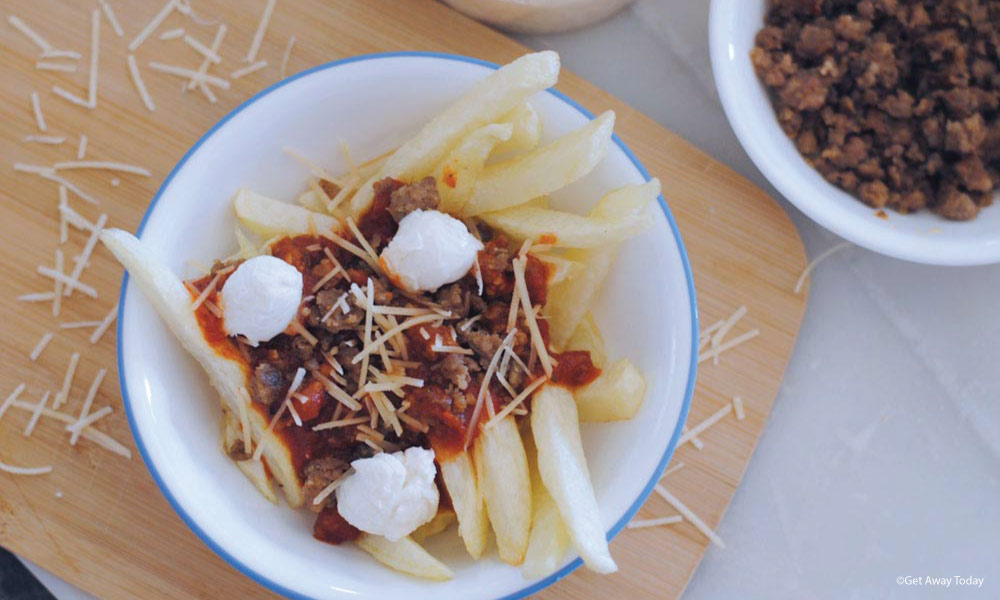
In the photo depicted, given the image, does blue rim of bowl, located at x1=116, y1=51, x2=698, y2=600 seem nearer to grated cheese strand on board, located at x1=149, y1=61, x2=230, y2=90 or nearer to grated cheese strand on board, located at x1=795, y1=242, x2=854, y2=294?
grated cheese strand on board, located at x1=149, y1=61, x2=230, y2=90

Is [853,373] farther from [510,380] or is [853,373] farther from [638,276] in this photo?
[510,380]

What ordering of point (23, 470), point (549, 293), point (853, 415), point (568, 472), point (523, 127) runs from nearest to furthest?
1. point (568, 472)
2. point (523, 127)
3. point (549, 293)
4. point (23, 470)
5. point (853, 415)

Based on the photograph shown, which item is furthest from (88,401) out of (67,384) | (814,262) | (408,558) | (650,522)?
(814,262)

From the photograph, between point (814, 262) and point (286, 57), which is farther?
point (814, 262)

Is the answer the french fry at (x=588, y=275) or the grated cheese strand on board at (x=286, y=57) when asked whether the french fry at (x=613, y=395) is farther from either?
the grated cheese strand on board at (x=286, y=57)

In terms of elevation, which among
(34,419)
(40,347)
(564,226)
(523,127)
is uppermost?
(523,127)

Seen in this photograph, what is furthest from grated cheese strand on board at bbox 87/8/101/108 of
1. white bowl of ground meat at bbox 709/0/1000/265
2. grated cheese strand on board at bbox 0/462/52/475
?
white bowl of ground meat at bbox 709/0/1000/265

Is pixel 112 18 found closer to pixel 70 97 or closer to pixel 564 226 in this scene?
pixel 70 97
